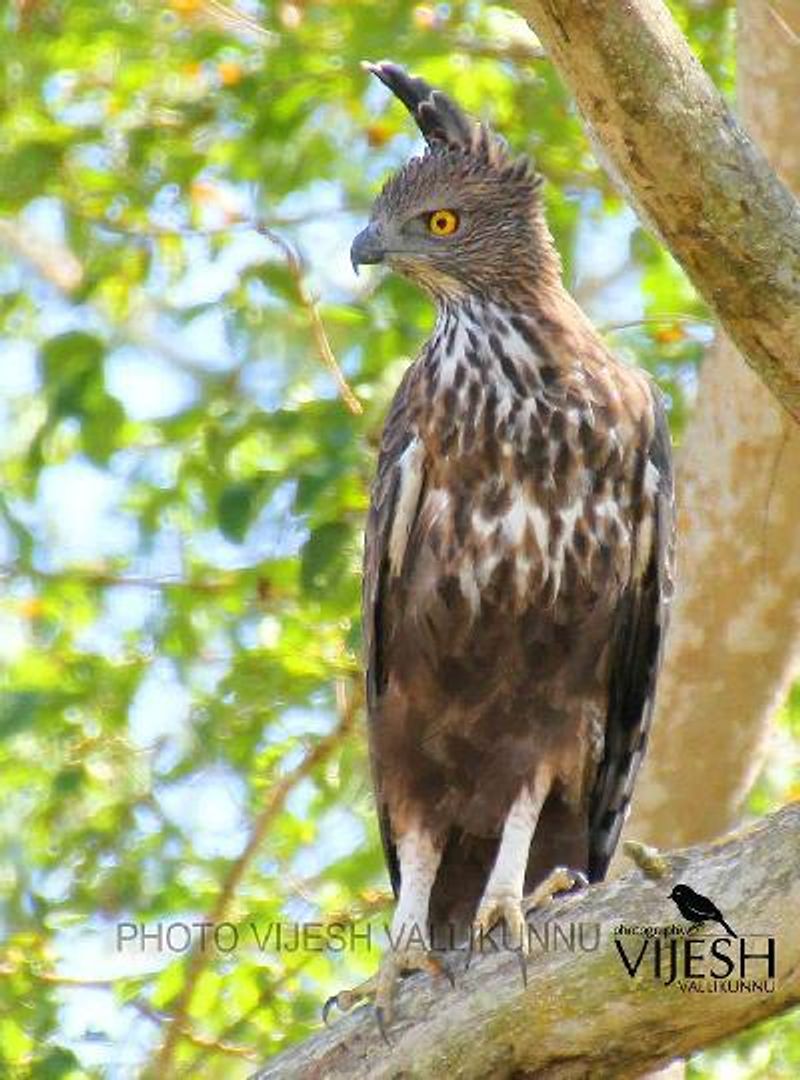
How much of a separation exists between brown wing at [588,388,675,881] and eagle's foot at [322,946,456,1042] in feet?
2.90

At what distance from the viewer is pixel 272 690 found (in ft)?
22.0

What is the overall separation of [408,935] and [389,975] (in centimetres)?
31

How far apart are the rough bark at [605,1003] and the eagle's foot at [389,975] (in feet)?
0.78

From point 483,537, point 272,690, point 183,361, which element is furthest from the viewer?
point 183,361

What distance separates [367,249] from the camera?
19.6ft

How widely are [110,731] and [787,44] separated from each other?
10.3 feet

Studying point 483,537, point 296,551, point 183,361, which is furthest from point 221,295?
point 183,361

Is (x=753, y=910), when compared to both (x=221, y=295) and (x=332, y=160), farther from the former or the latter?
(x=332, y=160)

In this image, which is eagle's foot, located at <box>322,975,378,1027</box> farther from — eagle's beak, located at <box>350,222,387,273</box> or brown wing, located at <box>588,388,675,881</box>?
eagle's beak, located at <box>350,222,387,273</box>

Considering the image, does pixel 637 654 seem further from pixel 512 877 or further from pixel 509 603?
pixel 512 877

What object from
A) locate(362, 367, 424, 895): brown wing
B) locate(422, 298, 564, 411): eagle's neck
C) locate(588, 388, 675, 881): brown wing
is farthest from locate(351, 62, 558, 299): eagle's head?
locate(588, 388, 675, 881): brown wing

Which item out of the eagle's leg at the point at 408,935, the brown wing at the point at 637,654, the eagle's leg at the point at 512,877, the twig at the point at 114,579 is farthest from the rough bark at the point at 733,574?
the twig at the point at 114,579

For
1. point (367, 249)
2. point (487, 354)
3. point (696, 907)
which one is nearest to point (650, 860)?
point (696, 907)

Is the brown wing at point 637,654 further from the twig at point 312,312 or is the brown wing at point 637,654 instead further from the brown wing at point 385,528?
the twig at point 312,312
